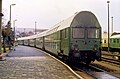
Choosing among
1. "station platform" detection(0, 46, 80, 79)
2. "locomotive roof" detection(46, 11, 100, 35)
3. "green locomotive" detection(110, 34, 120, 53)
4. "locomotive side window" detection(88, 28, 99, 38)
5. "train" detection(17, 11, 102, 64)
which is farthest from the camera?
"green locomotive" detection(110, 34, 120, 53)

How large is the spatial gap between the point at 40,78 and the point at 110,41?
136 ft

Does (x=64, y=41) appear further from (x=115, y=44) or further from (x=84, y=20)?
(x=115, y=44)

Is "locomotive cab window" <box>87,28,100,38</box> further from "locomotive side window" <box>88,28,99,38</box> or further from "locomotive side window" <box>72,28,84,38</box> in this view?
"locomotive side window" <box>72,28,84,38</box>

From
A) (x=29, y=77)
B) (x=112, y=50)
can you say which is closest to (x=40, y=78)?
(x=29, y=77)

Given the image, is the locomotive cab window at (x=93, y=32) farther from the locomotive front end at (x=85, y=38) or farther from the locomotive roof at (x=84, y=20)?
the locomotive roof at (x=84, y=20)

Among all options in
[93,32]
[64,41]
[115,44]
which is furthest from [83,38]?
[115,44]

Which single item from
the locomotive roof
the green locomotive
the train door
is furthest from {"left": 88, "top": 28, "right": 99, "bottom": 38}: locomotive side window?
the green locomotive

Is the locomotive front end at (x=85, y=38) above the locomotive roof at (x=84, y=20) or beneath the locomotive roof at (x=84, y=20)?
beneath

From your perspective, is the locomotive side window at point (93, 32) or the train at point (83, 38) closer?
the train at point (83, 38)

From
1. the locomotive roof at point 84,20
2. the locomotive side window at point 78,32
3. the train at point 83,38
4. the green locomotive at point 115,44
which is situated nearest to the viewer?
the train at point 83,38

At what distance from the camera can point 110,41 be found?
5512 centimetres

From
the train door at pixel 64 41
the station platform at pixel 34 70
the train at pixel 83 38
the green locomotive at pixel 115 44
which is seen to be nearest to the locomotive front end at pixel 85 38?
the train at pixel 83 38

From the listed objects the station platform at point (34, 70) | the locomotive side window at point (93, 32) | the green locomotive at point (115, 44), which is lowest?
the station platform at point (34, 70)

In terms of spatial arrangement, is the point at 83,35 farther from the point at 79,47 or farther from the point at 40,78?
the point at 40,78
